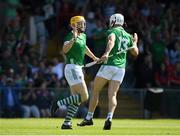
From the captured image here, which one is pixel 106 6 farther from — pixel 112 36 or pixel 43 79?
pixel 112 36

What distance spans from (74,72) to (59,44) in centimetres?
1382

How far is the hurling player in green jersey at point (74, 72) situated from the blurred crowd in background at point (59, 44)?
9075 millimetres

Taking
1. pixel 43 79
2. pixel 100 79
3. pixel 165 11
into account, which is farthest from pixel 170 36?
pixel 100 79

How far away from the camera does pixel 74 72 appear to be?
62.7 ft

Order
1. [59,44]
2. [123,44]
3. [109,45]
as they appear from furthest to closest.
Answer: [59,44]
[123,44]
[109,45]

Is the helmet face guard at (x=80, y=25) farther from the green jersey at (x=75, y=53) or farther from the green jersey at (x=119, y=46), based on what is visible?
the green jersey at (x=119, y=46)

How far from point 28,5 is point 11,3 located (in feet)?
9.03

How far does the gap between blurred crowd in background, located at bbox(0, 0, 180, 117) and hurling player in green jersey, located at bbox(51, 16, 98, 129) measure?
908cm

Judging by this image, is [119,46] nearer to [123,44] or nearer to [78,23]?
[123,44]

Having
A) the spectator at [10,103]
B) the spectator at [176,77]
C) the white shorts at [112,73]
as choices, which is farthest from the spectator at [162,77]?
the white shorts at [112,73]

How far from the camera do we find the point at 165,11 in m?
33.5

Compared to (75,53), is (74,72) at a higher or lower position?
lower

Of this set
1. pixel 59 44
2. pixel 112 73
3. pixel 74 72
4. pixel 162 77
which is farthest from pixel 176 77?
pixel 74 72

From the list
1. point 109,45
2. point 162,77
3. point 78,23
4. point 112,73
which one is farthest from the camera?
point 162,77
